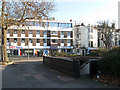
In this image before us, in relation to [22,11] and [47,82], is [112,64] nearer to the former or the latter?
[47,82]

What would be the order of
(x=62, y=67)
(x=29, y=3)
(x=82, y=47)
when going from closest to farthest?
1. (x=62, y=67)
2. (x=29, y=3)
3. (x=82, y=47)

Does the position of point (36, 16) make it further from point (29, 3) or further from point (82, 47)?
point (82, 47)

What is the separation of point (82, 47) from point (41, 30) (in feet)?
54.1

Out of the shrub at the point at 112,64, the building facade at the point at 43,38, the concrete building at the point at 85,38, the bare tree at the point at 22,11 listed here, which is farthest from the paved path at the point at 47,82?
the concrete building at the point at 85,38

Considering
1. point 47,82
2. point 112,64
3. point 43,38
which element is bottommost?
point 47,82

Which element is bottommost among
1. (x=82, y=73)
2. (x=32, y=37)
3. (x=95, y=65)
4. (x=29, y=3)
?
(x=82, y=73)

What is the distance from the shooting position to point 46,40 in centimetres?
4506

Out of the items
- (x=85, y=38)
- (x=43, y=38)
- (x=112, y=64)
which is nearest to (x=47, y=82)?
(x=112, y=64)

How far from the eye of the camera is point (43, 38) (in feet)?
147

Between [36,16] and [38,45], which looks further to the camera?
[38,45]

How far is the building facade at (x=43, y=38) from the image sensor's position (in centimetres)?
4247

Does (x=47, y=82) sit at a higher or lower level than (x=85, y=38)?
lower

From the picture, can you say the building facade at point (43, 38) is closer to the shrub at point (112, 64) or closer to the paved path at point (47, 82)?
the paved path at point (47, 82)

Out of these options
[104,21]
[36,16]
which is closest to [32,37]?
[104,21]
